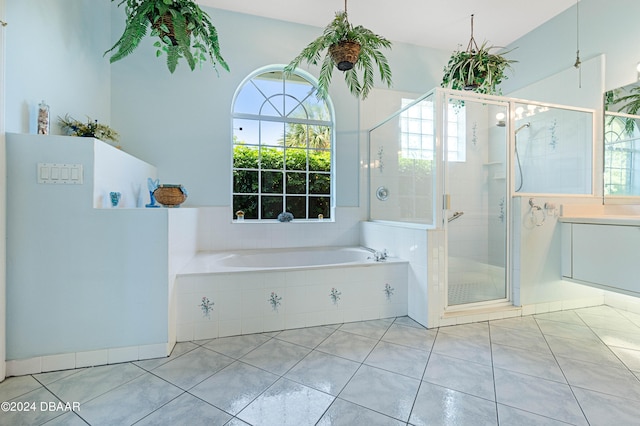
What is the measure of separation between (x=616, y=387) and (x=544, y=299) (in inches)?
48.1

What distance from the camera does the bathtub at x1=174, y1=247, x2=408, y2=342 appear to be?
200 cm

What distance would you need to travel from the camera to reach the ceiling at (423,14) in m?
2.98

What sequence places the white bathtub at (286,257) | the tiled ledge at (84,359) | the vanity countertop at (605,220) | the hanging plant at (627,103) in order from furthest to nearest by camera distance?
the white bathtub at (286,257), the hanging plant at (627,103), the vanity countertop at (605,220), the tiled ledge at (84,359)

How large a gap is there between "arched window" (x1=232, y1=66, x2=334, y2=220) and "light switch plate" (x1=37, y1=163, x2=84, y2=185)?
1741mm

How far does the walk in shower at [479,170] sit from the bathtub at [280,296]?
0.48m

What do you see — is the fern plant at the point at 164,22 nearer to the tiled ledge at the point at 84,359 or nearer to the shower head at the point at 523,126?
the tiled ledge at the point at 84,359

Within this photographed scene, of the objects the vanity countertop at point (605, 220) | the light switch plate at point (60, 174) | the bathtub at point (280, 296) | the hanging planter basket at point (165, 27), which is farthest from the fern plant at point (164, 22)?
the vanity countertop at point (605, 220)

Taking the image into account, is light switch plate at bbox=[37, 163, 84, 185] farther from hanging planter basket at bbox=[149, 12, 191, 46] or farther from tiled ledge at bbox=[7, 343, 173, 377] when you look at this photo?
hanging planter basket at bbox=[149, 12, 191, 46]

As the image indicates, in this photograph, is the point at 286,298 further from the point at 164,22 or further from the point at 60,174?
the point at 164,22

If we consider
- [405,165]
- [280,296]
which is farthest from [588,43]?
[280,296]

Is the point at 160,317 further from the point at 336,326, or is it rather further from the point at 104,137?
the point at 104,137

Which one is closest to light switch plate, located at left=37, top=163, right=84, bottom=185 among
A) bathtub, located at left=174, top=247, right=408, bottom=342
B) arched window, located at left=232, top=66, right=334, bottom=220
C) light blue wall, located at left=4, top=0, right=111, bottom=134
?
light blue wall, located at left=4, top=0, right=111, bottom=134

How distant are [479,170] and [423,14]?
189 cm

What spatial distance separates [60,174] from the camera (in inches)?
62.9
